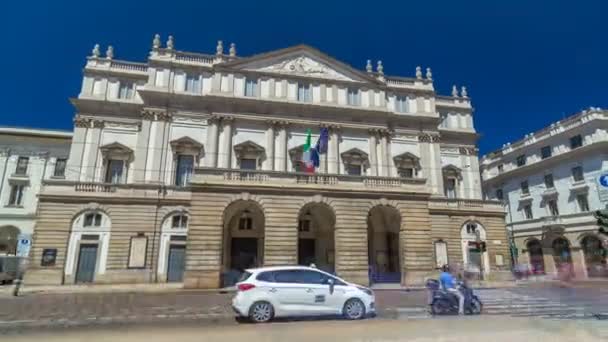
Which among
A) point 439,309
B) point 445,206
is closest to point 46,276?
point 439,309

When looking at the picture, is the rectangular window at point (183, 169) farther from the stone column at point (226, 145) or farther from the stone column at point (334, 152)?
the stone column at point (334, 152)

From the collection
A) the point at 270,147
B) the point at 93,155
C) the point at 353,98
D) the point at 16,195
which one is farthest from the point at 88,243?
the point at 353,98

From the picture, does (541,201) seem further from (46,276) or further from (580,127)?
(46,276)

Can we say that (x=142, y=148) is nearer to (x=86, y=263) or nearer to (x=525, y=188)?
(x=86, y=263)

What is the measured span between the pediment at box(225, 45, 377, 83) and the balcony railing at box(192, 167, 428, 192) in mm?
12822

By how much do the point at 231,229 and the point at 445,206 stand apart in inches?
689

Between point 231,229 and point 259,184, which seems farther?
point 231,229

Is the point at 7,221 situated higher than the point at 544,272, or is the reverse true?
the point at 7,221

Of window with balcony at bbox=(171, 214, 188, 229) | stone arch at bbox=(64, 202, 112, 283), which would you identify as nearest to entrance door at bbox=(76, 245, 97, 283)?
stone arch at bbox=(64, 202, 112, 283)

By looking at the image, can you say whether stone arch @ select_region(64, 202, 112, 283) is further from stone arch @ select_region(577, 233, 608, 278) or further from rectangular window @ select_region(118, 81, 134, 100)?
stone arch @ select_region(577, 233, 608, 278)

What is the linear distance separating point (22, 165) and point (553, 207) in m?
55.4

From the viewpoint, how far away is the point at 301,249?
25484 mm

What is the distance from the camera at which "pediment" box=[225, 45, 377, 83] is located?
30.1 metres

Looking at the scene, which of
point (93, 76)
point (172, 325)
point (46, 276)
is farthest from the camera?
point (93, 76)
